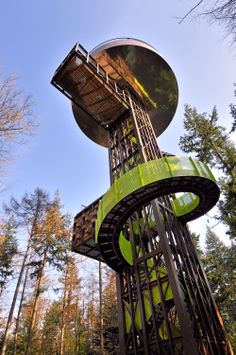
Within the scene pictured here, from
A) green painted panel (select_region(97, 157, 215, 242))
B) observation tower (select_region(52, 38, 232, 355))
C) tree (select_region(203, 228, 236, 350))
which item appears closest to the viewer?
green painted panel (select_region(97, 157, 215, 242))

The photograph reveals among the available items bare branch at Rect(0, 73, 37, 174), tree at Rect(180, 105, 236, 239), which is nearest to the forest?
tree at Rect(180, 105, 236, 239)

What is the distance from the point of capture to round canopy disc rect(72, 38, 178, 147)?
49.2ft

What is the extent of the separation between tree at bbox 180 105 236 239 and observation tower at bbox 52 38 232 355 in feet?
13.6

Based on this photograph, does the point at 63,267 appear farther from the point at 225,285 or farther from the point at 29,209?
the point at 225,285

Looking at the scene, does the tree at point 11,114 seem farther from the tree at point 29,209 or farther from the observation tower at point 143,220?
the tree at point 29,209

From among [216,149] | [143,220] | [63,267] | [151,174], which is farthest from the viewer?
[63,267]

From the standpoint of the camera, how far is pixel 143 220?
408 inches

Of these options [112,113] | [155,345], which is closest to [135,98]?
[112,113]

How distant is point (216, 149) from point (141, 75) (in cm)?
729

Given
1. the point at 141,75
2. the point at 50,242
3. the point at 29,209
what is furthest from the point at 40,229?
the point at 141,75

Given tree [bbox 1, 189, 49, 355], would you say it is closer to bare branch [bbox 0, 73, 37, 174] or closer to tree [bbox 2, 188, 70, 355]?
tree [bbox 2, 188, 70, 355]

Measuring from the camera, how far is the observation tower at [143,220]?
7.02 m

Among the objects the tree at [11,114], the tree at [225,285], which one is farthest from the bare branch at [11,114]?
the tree at [225,285]

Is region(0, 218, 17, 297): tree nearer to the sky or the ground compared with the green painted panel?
nearer to the sky
